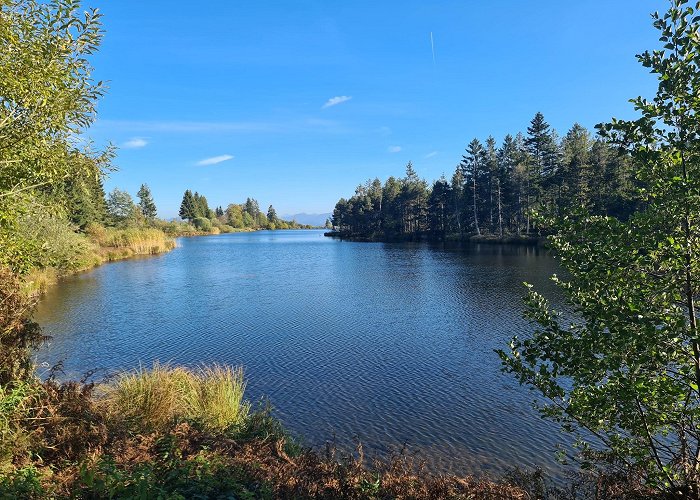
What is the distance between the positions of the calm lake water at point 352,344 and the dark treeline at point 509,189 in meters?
23.5

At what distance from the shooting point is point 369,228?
4914 inches

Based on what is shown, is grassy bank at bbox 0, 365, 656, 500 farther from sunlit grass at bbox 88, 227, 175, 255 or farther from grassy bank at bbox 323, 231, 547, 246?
sunlit grass at bbox 88, 227, 175, 255

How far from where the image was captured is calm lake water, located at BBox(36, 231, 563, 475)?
482 inches

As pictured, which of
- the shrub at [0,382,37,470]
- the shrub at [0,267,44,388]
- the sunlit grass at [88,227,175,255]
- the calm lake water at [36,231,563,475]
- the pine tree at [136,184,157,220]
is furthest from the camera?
the pine tree at [136,184,157,220]

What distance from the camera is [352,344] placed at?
20.6 meters

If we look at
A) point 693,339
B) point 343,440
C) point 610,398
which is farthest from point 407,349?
point 693,339

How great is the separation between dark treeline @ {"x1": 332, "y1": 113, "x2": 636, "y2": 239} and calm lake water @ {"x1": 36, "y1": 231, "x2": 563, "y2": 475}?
77.2 feet

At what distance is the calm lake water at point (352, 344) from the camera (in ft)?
40.2

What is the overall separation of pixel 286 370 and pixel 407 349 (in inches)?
237

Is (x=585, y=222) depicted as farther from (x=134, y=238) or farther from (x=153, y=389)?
(x=134, y=238)

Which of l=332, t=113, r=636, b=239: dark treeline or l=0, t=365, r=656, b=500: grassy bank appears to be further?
l=332, t=113, r=636, b=239: dark treeline

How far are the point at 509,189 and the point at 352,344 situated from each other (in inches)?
2544

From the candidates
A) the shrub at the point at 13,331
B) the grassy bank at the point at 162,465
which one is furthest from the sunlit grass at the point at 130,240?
the grassy bank at the point at 162,465

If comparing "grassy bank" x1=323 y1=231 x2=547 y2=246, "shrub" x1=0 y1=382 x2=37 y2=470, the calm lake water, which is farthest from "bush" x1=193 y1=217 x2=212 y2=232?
"shrub" x1=0 y1=382 x2=37 y2=470
